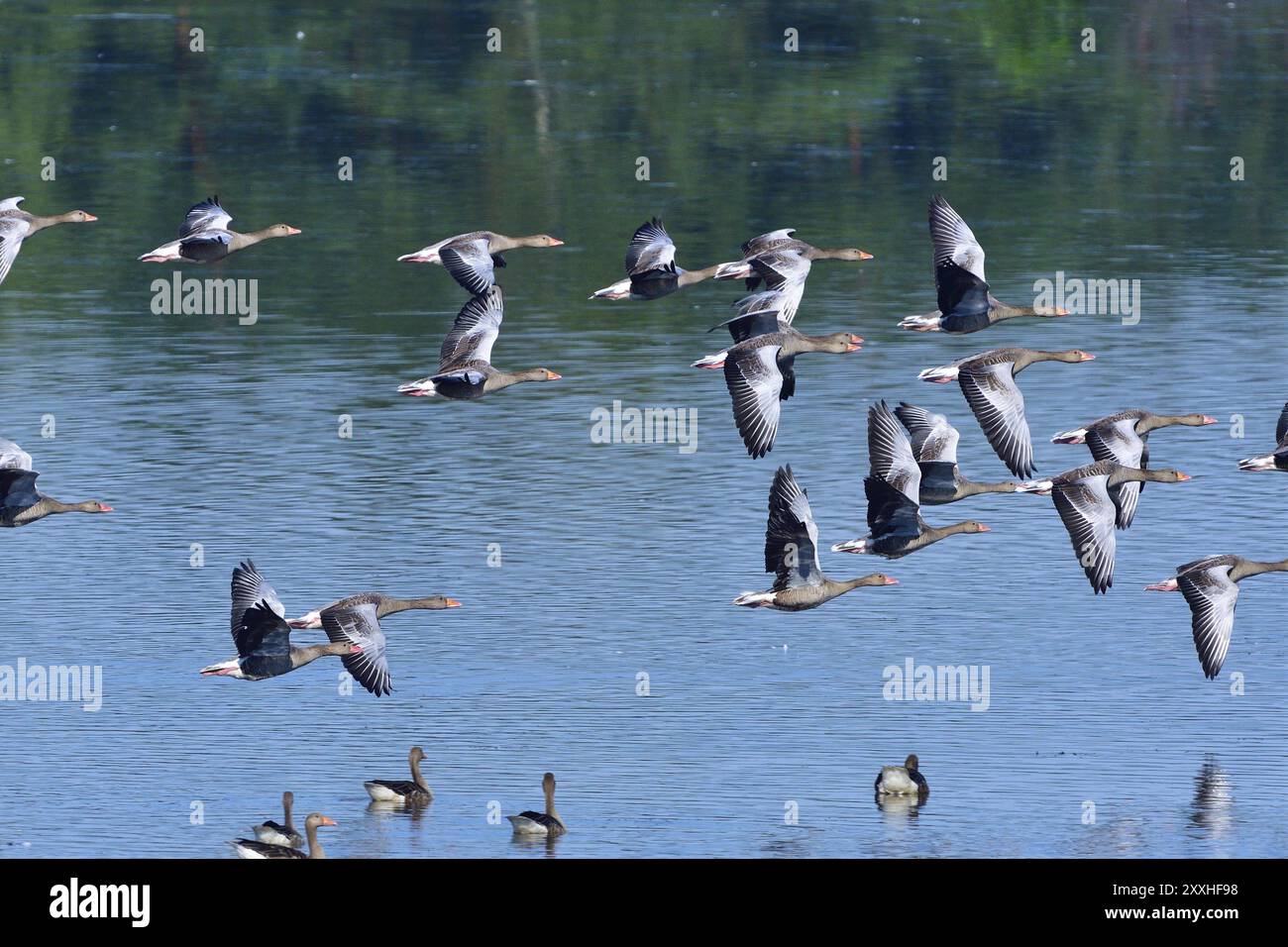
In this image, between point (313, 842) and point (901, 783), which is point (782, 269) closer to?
point (901, 783)

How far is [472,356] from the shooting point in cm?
5247

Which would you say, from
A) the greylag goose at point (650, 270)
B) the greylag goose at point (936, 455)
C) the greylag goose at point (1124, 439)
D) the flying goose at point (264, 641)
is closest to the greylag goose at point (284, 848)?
the flying goose at point (264, 641)

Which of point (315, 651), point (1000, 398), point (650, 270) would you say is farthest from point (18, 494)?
point (1000, 398)

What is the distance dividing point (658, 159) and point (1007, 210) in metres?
15.0

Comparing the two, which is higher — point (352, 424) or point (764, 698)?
point (352, 424)

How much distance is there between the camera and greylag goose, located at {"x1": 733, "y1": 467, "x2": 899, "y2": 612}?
157ft

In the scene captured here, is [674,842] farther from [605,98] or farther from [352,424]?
[605,98]

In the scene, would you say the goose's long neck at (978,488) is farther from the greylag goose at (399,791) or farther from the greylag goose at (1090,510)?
the greylag goose at (399,791)

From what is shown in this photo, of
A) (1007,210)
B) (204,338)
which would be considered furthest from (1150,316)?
(204,338)

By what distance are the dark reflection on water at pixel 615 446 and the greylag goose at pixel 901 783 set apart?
558 millimetres

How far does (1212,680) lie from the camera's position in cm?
6041

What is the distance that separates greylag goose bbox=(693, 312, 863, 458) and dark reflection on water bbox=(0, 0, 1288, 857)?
7501 mm

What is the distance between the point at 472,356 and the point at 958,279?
864cm

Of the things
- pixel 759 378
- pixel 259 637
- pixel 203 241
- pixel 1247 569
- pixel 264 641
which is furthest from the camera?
pixel 203 241
